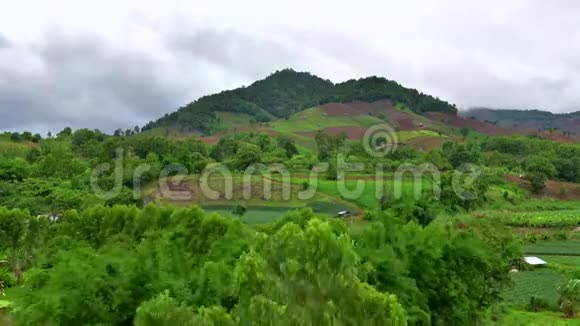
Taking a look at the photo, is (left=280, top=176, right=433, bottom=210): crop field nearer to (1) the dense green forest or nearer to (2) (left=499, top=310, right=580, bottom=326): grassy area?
(1) the dense green forest

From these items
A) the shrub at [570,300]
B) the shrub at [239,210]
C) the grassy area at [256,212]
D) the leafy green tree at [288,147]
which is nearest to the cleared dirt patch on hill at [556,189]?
the leafy green tree at [288,147]

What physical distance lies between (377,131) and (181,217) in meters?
164

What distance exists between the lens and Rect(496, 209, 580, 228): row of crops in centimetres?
7656

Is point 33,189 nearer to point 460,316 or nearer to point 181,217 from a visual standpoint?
point 181,217

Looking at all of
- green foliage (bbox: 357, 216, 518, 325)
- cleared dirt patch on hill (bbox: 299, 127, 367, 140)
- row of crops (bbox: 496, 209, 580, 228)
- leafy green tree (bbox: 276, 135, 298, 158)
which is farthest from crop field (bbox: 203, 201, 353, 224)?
cleared dirt patch on hill (bbox: 299, 127, 367, 140)

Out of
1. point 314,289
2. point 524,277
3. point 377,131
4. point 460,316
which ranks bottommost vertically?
point 524,277

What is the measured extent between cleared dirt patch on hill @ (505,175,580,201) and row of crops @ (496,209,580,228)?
24.8m

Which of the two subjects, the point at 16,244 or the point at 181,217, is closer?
→ the point at 181,217

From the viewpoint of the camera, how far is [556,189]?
356 feet

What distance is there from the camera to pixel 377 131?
193 metres

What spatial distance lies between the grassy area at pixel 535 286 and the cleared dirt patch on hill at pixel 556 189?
57136mm

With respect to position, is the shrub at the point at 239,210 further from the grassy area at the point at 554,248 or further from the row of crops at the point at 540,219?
the grassy area at the point at 554,248

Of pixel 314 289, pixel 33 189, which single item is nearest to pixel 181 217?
pixel 314 289

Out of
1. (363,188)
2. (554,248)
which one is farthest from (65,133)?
(554,248)
